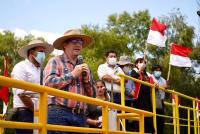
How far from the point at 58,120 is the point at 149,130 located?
11.0 feet

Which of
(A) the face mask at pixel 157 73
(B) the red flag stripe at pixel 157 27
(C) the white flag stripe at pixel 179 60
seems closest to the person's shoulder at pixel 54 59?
(A) the face mask at pixel 157 73

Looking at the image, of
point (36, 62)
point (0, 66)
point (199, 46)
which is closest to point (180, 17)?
point (199, 46)

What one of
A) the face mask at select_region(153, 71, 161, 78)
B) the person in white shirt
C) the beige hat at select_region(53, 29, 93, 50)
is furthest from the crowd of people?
the face mask at select_region(153, 71, 161, 78)

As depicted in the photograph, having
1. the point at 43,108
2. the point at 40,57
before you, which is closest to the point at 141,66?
the point at 40,57

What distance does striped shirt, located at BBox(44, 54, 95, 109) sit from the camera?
4.20 metres

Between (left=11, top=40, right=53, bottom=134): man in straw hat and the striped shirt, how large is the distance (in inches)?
19.3

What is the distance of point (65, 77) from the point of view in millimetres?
4234

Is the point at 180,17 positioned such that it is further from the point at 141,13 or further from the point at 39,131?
the point at 39,131

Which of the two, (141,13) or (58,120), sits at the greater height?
(141,13)

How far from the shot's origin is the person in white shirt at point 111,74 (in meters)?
7.70

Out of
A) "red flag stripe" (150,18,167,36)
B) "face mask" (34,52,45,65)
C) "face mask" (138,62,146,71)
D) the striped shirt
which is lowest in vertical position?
the striped shirt

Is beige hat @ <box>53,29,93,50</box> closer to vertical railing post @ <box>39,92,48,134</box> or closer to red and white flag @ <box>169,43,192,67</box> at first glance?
vertical railing post @ <box>39,92,48,134</box>

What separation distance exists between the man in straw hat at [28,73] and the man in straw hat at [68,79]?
52 cm

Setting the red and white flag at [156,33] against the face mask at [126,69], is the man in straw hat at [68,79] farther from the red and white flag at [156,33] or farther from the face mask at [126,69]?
the red and white flag at [156,33]
